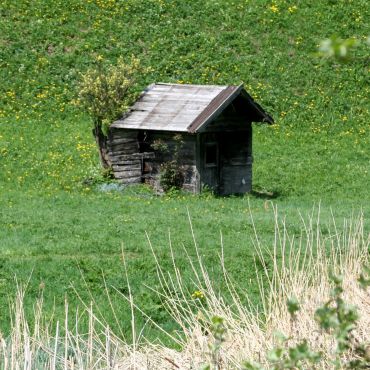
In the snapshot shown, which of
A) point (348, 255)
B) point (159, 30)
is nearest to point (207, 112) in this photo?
point (159, 30)

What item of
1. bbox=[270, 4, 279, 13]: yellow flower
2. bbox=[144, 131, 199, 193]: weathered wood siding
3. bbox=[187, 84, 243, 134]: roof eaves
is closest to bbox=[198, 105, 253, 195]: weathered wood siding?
bbox=[144, 131, 199, 193]: weathered wood siding

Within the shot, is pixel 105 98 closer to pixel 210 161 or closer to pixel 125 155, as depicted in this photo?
pixel 125 155

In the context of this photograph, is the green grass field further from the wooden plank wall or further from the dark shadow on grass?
the wooden plank wall

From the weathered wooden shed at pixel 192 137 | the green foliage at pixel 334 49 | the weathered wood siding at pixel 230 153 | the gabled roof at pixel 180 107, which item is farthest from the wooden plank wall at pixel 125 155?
the green foliage at pixel 334 49

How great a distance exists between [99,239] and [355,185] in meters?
10.4

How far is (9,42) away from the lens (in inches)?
1256

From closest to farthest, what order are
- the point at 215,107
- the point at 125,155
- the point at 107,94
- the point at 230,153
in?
the point at 215,107 → the point at 125,155 → the point at 107,94 → the point at 230,153

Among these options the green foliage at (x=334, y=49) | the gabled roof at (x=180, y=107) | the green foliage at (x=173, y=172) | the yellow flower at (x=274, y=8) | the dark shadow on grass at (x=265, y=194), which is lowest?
the dark shadow on grass at (x=265, y=194)

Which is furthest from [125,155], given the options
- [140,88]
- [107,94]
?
[140,88]

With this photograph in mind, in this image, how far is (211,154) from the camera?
887 inches

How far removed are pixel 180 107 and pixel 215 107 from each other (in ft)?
3.40

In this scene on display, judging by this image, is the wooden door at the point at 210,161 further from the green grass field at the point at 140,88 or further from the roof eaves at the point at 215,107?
the green grass field at the point at 140,88

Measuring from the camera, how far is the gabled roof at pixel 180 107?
70.3 feet

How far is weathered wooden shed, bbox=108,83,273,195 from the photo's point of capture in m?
21.9
